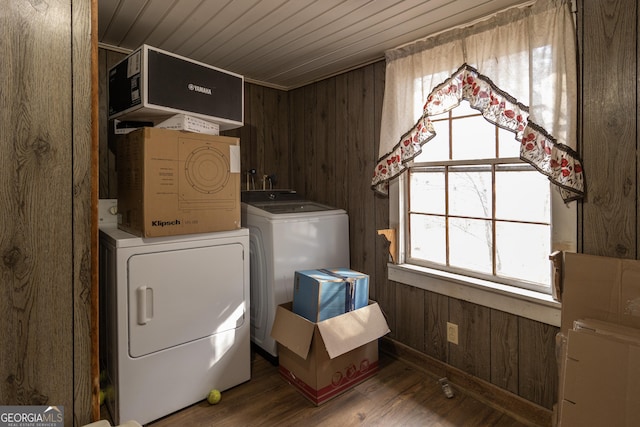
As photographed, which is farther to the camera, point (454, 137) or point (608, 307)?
point (454, 137)

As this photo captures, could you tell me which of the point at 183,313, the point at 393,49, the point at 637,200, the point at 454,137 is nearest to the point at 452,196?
the point at 454,137

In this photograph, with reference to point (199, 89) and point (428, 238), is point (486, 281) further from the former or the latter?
point (199, 89)

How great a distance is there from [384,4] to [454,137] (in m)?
0.91

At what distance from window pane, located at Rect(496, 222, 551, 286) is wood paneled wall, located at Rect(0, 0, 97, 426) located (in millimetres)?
2024

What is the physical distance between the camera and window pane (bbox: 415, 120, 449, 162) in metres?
2.29

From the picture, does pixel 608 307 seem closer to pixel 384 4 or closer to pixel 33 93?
pixel 384 4

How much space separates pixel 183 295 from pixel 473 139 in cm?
194

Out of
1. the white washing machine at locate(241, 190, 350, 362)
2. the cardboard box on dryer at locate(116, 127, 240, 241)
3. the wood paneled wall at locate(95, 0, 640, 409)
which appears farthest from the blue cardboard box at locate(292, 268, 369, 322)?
the cardboard box on dryer at locate(116, 127, 240, 241)

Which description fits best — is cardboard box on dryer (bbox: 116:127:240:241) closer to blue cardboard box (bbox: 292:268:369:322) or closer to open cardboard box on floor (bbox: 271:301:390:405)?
blue cardboard box (bbox: 292:268:369:322)

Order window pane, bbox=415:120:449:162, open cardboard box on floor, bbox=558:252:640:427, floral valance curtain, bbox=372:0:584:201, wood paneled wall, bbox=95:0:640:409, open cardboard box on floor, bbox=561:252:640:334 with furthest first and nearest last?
window pane, bbox=415:120:449:162 → floral valance curtain, bbox=372:0:584:201 → wood paneled wall, bbox=95:0:640:409 → open cardboard box on floor, bbox=561:252:640:334 → open cardboard box on floor, bbox=558:252:640:427

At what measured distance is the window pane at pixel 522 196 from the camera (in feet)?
6.10

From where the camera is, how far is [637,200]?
1504mm

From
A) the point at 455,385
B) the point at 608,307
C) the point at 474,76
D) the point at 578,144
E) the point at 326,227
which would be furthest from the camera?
the point at 326,227

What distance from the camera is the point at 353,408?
77.4 inches
